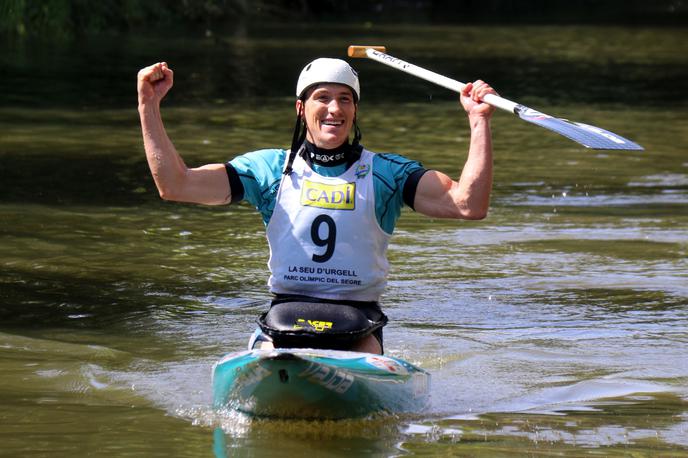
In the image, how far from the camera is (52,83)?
20672 millimetres

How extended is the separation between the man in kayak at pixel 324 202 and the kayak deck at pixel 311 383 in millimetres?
215

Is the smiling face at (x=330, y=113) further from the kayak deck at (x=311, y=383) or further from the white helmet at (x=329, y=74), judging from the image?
the kayak deck at (x=311, y=383)

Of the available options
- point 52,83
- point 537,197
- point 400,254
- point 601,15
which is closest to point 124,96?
point 52,83

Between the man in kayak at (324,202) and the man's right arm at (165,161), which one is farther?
the man in kayak at (324,202)

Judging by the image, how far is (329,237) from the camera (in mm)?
5953

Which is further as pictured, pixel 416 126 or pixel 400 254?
pixel 416 126

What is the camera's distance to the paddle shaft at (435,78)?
225 inches

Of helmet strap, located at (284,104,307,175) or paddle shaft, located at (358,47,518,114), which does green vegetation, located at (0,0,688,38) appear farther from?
helmet strap, located at (284,104,307,175)

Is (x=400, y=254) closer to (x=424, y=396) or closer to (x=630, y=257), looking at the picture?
(x=630, y=257)

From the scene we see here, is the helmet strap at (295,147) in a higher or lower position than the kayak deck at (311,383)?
higher

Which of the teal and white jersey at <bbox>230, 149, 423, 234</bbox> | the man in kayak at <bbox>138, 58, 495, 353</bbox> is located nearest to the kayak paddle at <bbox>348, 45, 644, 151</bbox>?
the man in kayak at <bbox>138, 58, 495, 353</bbox>

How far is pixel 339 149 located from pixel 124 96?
13987 mm

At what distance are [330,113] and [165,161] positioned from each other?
2.36ft

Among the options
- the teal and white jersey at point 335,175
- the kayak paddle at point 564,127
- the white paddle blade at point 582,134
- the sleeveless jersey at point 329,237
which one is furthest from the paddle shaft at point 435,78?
the sleeveless jersey at point 329,237
